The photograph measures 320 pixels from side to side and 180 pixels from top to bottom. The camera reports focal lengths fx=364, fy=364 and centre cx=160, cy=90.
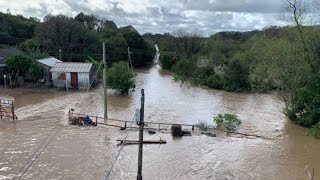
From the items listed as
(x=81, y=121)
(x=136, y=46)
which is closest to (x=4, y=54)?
(x=81, y=121)

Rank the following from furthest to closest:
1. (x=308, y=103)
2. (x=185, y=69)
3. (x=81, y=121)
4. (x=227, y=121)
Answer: (x=185, y=69) → (x=227, y=121) → (x=308, y=103) → (x=81, y=121)

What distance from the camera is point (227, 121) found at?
29.0 meters

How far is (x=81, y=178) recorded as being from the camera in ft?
57.9

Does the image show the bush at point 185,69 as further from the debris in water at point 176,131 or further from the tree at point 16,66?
the debris in water at point 176,131

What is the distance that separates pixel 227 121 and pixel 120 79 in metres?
15.2

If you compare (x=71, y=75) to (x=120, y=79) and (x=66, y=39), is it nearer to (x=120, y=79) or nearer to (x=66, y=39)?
(x=120, y=79)

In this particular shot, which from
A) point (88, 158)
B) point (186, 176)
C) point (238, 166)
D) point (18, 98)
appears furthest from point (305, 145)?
point (18, 98)

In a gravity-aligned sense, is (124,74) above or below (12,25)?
below

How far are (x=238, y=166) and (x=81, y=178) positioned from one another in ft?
27.8

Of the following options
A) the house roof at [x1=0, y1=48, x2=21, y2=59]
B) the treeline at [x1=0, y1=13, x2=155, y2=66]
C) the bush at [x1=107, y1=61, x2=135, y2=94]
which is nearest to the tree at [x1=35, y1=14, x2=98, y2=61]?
the treeline at [x1=0, y1=13, x2=155, y2=66]

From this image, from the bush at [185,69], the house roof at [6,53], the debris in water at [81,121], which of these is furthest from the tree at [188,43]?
the debris in water at [81,121]

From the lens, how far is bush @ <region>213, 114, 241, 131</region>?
91.8 feet

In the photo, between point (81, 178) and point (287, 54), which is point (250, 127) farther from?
point (81, 178)

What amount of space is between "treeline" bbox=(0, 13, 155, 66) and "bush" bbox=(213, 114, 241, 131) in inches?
1303
